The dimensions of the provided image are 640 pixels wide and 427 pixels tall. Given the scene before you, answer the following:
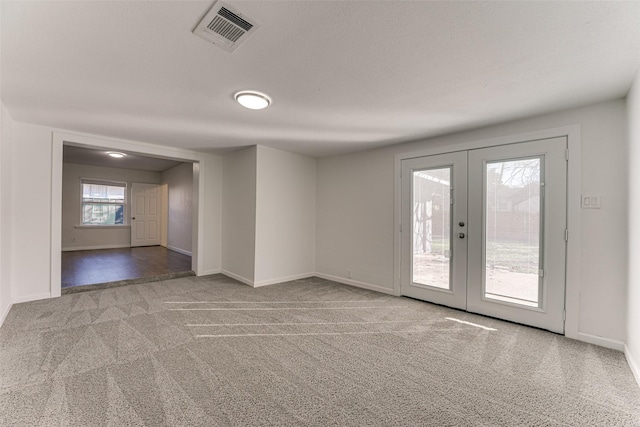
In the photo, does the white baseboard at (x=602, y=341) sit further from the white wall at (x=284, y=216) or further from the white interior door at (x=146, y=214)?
the white interior door at (x=146, y=214)

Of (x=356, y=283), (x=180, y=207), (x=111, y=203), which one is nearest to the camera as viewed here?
(x=356, y=283)

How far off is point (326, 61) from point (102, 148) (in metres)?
3.98

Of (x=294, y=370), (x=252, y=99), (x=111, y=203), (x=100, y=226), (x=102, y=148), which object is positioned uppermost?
(x=252, y=99)

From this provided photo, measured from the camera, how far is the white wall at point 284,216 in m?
4.48

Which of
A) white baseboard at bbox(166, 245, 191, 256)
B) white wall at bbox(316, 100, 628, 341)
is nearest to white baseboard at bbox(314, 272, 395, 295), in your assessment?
white wall at bbox(316, 100, 628, 341)

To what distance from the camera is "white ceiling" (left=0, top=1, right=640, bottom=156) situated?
1.50 meters

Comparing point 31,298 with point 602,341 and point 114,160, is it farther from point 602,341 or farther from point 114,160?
point 602,341

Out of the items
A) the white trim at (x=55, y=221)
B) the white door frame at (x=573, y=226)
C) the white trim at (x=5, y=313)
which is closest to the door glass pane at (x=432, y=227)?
the white door frame at (x=573, y=226)

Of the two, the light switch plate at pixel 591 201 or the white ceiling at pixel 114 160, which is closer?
the light switch plate at pixel 591 201

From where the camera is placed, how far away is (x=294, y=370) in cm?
209

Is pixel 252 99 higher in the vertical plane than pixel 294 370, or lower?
higher

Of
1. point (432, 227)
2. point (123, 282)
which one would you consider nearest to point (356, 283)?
point (432, 227)

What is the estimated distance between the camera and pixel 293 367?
7.00 feet

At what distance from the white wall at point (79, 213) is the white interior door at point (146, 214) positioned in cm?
17
